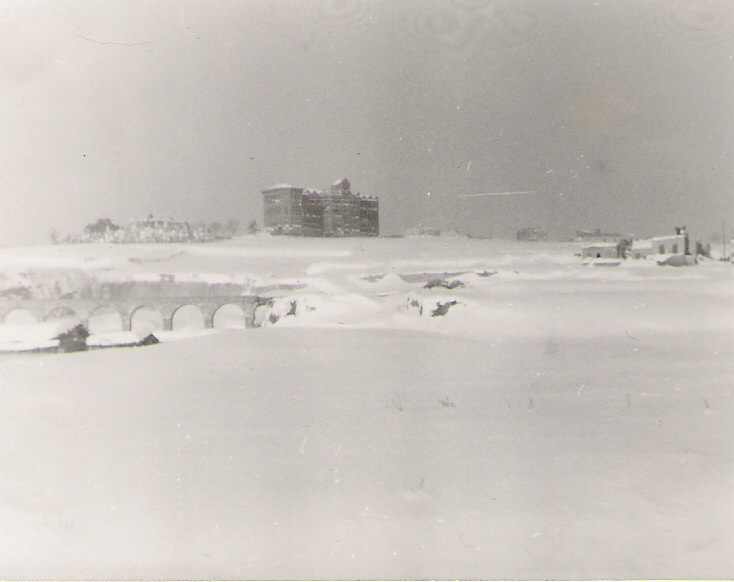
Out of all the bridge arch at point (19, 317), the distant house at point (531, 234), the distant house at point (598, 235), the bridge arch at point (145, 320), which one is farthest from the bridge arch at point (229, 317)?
the distant house at point (598, 235)

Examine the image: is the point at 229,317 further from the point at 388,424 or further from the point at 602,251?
the point at 602,251

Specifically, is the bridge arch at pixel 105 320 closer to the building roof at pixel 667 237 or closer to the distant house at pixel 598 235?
the distant house at pixel 598 235

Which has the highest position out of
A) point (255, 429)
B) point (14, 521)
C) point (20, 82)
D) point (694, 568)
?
point (20, 82)

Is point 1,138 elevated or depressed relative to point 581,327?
elevated

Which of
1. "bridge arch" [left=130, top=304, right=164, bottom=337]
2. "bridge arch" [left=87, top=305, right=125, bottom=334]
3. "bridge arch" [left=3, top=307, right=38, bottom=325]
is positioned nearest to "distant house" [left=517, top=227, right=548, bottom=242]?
"bridge arch" [left=130, top=304, right=164, bottom=337]

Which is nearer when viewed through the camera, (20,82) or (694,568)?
(694,568)

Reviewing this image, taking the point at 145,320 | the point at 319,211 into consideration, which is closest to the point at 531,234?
the point at 319,211

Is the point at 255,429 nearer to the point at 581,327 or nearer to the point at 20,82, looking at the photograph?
the point at 581,327

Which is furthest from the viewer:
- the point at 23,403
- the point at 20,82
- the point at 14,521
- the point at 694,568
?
the point at 20,82

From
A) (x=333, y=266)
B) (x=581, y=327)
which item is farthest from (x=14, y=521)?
(x=581, y=327)
